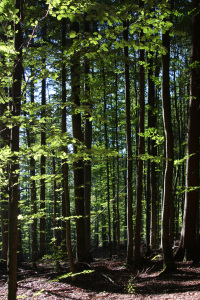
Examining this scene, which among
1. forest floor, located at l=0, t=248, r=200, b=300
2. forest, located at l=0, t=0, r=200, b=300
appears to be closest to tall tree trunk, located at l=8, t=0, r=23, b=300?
forest, located at l=0, t=0, r=200, b=300

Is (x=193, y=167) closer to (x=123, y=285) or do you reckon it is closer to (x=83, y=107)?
(x=123, y=285)

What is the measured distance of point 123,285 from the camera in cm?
709

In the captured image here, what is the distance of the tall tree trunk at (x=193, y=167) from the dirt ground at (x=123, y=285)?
26.5 inches

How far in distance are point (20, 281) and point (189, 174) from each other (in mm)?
7452

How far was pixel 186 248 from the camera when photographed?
8.31m

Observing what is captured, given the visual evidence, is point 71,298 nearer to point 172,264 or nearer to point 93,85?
point 172,264

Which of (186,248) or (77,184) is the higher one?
(77,184)

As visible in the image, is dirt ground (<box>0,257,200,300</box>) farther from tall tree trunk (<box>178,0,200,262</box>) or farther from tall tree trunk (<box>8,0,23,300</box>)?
tall tree trunk (<box>8,0,23,300</box>)

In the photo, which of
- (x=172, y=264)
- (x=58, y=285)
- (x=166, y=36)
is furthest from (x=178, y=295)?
(x=166, y=36)

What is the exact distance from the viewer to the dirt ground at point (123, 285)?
6.04 m

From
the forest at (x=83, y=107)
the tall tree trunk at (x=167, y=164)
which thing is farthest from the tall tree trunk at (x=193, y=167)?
the tall tree trunk at (x=167, y=164)

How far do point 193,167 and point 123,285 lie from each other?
457 centimetres

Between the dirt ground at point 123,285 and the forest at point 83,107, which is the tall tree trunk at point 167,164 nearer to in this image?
the forest at point 83,107

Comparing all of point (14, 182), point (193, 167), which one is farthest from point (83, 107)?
point (193, 167)
